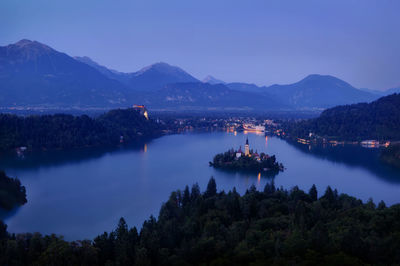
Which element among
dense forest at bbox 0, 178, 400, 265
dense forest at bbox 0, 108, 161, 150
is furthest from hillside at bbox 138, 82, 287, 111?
dense forest at bbox 0, 178, 400, 265

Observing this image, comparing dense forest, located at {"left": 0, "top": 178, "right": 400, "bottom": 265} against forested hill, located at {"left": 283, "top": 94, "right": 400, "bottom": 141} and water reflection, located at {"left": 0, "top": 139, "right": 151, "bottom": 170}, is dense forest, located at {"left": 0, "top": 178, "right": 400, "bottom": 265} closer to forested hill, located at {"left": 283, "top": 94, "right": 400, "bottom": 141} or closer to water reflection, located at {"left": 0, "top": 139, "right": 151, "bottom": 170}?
water reflection, located at {"left": 0, "top": 139, "right": 151, "bottom": 170}

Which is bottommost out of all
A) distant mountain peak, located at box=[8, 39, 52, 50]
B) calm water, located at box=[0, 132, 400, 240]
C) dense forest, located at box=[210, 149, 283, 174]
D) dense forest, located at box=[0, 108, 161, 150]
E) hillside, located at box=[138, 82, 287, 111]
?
calm water, located at box=[0, 132, 400, 240]

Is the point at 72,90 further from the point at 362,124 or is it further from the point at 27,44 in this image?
the point at 362,124

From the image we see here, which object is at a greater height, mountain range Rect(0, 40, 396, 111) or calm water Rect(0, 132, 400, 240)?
mountain range Rect(0, 40, 396, 111)

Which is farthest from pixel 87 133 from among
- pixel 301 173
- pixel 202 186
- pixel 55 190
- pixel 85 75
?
pixel 85 75

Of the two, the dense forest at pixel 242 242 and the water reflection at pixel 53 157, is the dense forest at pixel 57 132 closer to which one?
the water reflection at pixel 53 157

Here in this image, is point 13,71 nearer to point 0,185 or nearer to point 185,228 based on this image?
point 0,185
